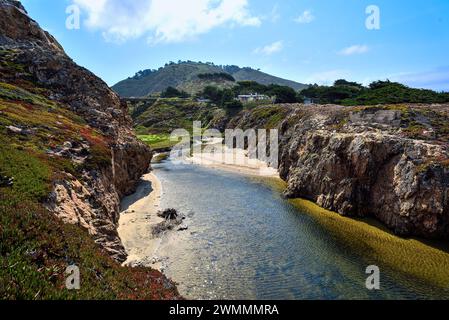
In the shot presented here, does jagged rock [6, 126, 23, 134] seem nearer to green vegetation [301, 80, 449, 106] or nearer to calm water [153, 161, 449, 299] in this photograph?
calm water [153, 161, 449, 299]

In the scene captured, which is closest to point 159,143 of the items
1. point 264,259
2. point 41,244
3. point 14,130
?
point 14,130

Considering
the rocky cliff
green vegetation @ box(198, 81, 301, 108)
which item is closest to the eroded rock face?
the rocky cliff

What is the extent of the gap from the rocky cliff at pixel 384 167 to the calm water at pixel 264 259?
6862 millimetres

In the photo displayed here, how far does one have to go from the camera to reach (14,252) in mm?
12414

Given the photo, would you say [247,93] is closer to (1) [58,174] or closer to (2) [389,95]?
(2) [389,95]

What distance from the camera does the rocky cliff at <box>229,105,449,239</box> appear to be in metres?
31.7

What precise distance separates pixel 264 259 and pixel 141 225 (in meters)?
15.7

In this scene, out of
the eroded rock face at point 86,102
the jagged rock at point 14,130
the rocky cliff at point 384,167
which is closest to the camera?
the jagged rock at point 14,130

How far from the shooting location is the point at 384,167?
126 feet

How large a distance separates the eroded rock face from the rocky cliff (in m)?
27.2

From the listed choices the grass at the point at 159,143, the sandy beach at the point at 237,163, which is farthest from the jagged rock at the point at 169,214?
the grass at the point at 159,143

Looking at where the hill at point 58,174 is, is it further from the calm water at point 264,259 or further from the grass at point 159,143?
the grass at point 159,143

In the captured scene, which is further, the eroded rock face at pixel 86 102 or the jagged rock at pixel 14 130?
the eroded rock face at pixel 86 102

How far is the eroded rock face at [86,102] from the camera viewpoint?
33.8m
